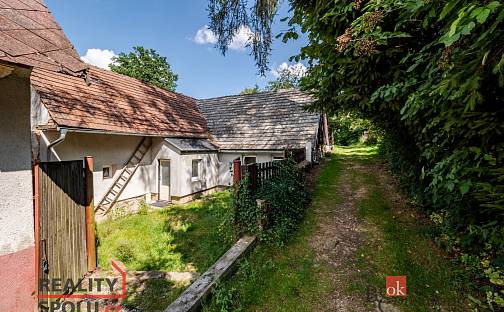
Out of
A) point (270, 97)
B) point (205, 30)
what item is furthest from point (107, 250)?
point (270, 97)

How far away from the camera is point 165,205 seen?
35.4 feet

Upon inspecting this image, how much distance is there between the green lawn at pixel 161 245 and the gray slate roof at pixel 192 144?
3328 mm

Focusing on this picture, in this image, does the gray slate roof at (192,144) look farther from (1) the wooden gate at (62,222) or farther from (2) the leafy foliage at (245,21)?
(2) the leafy foliage at (245,21)

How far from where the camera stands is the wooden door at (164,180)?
1149 centimetres

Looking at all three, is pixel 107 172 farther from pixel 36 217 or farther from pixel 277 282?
pixel 277 282

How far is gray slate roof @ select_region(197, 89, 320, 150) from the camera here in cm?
1270

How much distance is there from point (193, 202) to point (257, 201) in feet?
22.5

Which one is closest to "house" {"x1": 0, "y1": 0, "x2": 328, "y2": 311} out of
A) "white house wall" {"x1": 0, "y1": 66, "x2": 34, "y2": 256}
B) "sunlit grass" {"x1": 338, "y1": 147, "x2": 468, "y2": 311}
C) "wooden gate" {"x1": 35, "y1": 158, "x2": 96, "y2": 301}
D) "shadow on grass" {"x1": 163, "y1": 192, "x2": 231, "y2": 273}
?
"white house wall" {"x1": 0, "y1": 66, "x2": 34, "y2": 256}

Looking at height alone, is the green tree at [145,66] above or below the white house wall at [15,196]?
above

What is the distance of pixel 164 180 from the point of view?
38.0 feet

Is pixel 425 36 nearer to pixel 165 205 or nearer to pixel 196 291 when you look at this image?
pixel 196 291

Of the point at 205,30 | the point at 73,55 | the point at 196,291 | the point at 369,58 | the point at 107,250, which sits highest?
the point at 205,30

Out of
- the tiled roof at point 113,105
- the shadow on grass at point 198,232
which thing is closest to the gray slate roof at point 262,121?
the tiled roof at point 113,105

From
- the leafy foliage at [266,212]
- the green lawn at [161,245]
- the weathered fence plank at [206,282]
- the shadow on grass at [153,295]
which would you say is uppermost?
the leafy foliage at [266,212]
